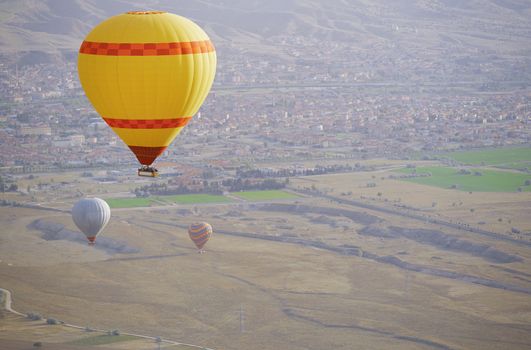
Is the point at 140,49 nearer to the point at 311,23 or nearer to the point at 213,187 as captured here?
the point at 213,187

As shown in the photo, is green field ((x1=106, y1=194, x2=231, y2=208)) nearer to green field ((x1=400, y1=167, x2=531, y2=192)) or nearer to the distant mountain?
green field ((x1=400, y1=167, x2=531, y2=192))

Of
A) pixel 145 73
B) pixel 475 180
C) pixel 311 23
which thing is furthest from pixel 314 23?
pixel 145 73

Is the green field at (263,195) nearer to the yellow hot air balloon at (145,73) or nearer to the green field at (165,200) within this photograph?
the green field at (165,200)

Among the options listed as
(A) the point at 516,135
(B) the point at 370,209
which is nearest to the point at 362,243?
(B) the point at 370,209

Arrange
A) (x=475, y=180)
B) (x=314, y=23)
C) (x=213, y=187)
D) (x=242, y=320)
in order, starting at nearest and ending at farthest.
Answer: (x=242, y=320)
(x=213, y=187)
(x=475, y=180)
(x=314, y=23)

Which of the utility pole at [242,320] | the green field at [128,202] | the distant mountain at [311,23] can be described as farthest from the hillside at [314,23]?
the utility pole at [242,320]

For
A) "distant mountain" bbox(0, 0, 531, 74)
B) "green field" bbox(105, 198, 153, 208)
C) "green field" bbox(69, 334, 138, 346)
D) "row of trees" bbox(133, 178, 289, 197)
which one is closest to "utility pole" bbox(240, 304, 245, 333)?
"green field" bbox(69, 334, 138, 346)
